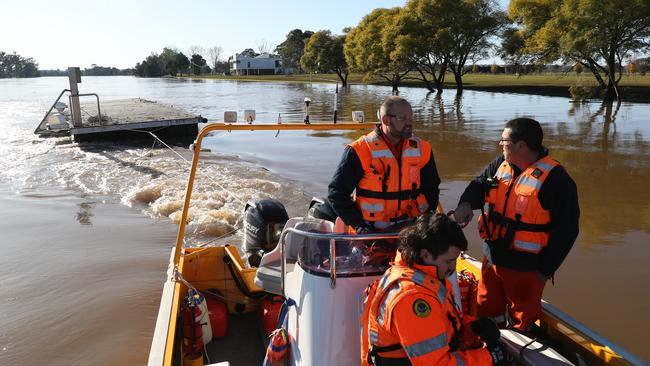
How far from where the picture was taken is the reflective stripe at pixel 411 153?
2.93 m

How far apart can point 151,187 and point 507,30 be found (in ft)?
90.8

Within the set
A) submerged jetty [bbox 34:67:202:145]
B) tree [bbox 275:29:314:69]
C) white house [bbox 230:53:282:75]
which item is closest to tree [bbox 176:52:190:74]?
white house [bbox 230:53:282:75]

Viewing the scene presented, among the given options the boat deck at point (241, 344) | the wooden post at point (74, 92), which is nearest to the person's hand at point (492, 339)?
the boat deck at point (241, 344)

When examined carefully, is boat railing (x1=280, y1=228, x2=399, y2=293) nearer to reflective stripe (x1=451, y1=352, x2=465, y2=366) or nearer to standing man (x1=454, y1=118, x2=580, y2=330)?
standing man (x1=454, y1=118, x2=580, y2=330)

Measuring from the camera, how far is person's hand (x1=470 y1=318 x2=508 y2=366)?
2160mm

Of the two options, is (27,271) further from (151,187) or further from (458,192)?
(458,192)

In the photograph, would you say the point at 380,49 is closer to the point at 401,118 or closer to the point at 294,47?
the point at 401,118

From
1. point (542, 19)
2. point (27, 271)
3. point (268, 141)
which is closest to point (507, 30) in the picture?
point (542, 19)

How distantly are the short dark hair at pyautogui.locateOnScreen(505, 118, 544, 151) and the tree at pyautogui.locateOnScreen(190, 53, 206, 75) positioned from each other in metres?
131

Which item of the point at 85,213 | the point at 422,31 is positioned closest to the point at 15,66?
the point at 422,31

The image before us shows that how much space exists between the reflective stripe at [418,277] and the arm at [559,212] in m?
1.17

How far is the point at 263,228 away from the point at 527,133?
107 inches

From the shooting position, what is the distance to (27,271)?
6281 mm

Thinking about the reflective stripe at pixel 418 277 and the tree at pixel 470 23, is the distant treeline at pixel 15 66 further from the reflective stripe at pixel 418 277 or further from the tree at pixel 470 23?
the reflective stripe at pixel 418 277
